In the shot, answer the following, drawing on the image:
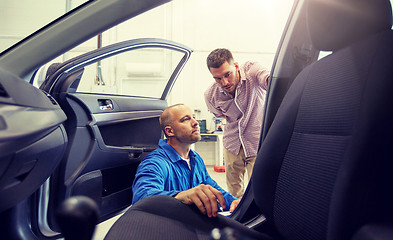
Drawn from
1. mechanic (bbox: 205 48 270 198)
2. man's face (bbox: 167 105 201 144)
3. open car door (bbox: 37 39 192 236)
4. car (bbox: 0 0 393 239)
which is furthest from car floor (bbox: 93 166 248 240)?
mechanic (bbox: 205 48 270 198)

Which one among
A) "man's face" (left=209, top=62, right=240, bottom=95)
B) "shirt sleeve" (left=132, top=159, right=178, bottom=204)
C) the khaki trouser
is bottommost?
the khaki trouser

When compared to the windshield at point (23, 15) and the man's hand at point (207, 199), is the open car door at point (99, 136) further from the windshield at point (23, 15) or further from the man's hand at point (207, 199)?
the windshield at point (23, 15)

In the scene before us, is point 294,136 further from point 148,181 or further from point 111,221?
point 111,221

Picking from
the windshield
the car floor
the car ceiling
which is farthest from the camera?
the windshield

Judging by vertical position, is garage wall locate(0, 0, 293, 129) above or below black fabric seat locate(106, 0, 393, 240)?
above

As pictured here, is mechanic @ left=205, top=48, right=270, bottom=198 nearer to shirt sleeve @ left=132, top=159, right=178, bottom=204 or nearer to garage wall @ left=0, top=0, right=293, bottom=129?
shirt sleeve @ left=132, top=159, right=178, bottom=204

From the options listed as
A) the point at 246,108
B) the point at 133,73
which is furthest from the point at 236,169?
the point at 133,73

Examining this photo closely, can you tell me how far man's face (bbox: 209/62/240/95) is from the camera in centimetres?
195

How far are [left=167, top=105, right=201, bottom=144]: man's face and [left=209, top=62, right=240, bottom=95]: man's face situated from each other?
0.43 m

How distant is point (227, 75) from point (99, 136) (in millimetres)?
1004

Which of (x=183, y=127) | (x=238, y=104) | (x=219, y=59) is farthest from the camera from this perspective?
(x=238, y=104)

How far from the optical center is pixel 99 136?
4.91 feet

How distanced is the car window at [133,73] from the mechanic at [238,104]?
312cm

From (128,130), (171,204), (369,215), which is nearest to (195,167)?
(128,130)
